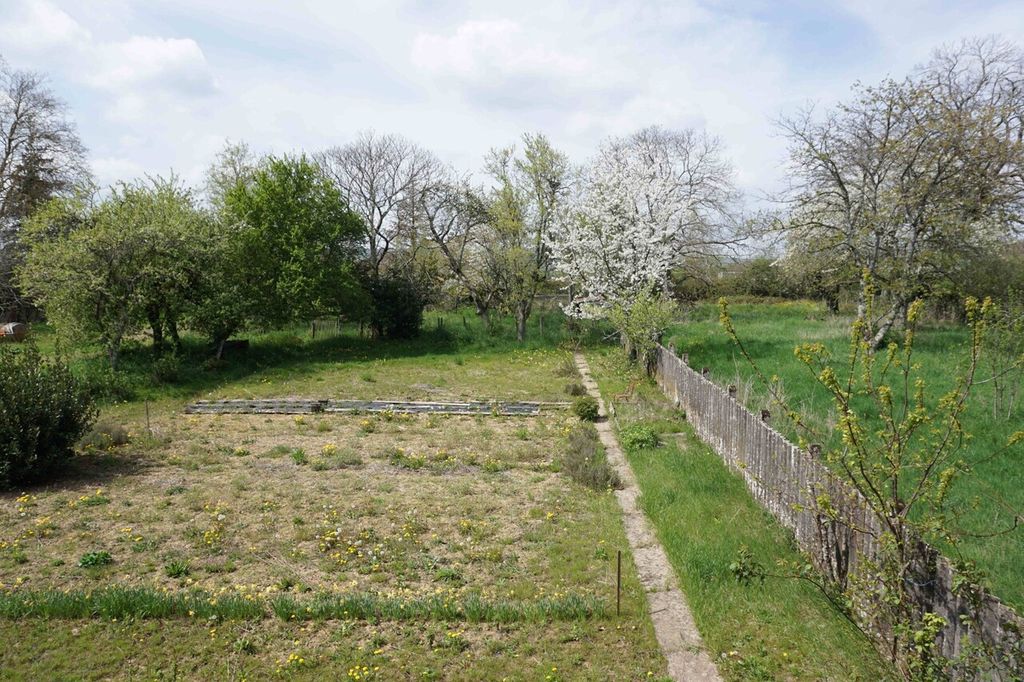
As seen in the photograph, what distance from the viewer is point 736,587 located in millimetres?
5707

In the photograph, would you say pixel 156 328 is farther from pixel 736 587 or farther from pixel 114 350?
pixel 736 587

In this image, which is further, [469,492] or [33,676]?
[469,492]

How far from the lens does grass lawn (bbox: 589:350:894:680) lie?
4.64m

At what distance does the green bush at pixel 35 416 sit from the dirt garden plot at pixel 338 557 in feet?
1.76

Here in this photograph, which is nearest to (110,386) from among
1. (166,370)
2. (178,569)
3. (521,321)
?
(166,370)

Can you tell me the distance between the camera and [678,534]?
6.95m

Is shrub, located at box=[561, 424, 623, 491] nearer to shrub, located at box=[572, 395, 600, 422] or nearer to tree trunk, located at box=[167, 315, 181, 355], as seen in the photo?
shrub, located at box=[572, 395, 600, 422]

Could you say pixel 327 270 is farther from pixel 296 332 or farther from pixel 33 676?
pixel 33 676

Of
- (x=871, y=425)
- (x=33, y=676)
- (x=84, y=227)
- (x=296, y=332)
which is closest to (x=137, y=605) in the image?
(x=33, y=676)

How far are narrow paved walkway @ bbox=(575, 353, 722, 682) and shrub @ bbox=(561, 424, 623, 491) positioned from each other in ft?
0.91

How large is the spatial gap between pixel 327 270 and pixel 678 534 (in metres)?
18.6

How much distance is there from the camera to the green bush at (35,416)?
353 inches

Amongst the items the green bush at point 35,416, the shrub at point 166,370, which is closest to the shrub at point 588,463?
the green bush at point 35,416

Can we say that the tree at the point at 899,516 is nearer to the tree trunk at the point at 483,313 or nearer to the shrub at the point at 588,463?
the shrub at the point at 588,463
